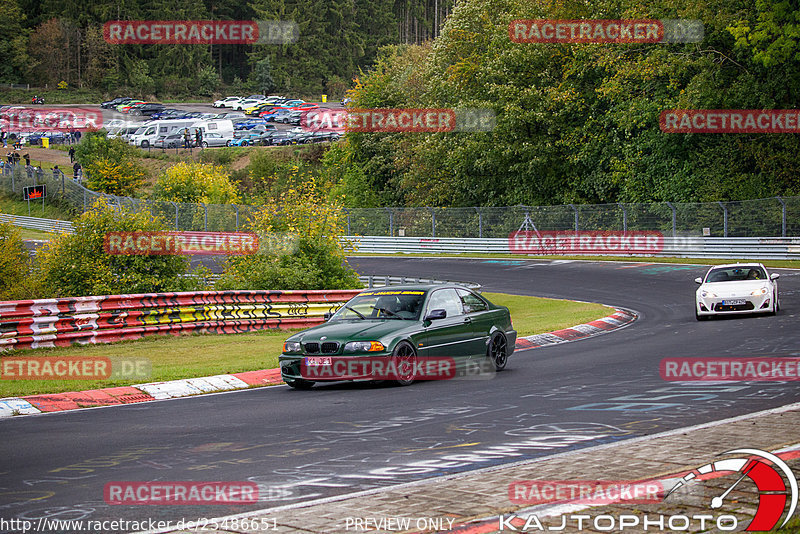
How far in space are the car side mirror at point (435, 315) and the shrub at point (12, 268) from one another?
36.8 feet

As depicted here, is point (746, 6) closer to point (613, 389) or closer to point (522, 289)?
point (522, 289)

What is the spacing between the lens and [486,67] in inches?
2093

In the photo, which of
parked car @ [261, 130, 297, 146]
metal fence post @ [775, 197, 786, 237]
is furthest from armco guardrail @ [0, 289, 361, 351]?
parked car @ [261, 130, 297, 146]

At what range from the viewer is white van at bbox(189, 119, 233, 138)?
8100 cm

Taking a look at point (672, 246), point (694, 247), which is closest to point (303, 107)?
point (672, 246)

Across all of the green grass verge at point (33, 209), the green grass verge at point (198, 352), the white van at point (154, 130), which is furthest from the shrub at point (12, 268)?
the white van at point (154, 130)

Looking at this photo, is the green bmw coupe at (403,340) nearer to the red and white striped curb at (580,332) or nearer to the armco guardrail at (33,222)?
the red and white striped curb at (580,332)

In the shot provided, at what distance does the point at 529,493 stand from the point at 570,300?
74.2 ft

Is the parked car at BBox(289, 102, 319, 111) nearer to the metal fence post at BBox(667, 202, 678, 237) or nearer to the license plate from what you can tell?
the metal fence post at BBox(667, 202, 678, 237)

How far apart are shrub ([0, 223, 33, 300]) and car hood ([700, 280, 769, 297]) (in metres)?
15.8

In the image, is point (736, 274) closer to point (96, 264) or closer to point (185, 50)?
point (96, 264)

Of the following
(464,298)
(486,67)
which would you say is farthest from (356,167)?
(464,298)

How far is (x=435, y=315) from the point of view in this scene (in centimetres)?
1340

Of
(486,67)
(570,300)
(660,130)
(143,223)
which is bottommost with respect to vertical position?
(570,300)
